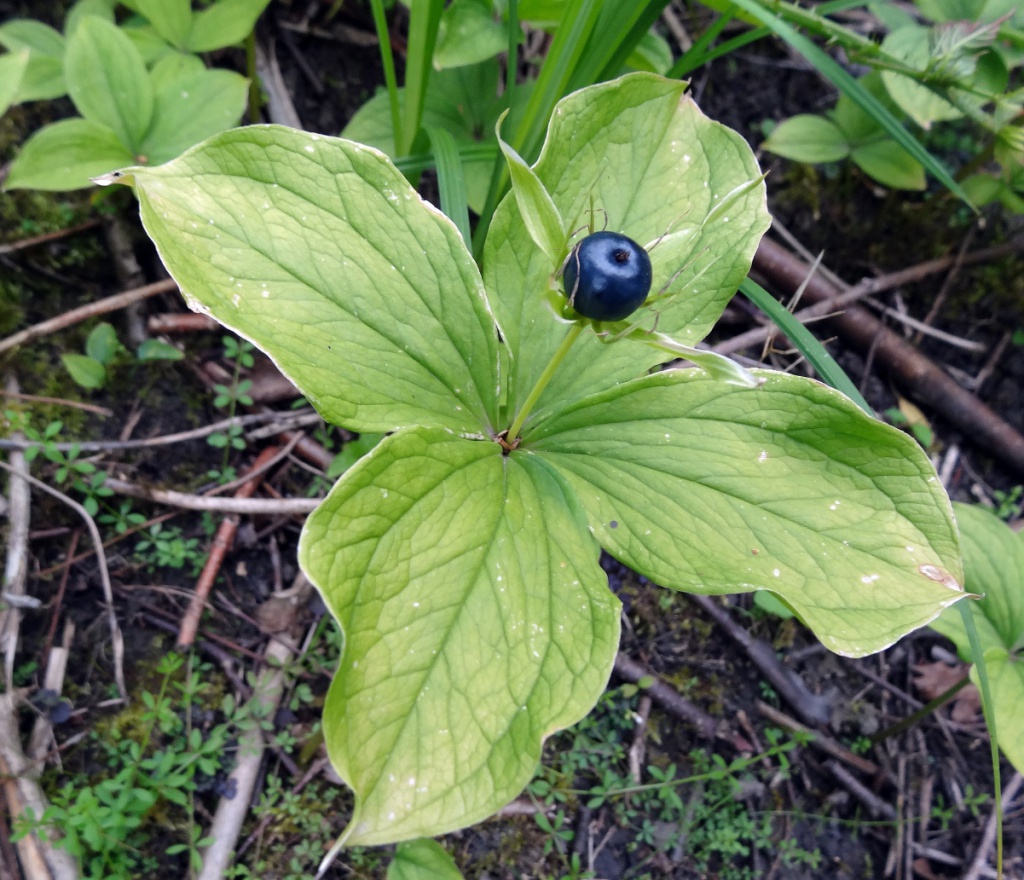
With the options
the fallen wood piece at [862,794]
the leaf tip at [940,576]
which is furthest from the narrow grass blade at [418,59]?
the fallen wood piece at [862,794]

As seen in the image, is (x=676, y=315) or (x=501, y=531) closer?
(x=501, y=531)

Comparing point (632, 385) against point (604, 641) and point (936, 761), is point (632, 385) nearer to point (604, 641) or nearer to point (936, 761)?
point (604, 641)

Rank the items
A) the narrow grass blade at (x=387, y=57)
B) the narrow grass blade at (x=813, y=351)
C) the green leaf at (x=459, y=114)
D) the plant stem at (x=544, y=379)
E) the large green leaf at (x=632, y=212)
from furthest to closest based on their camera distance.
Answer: the green leaf at (x=459, y=114) < the narrow grass blade at (x=387, y=57) < the narrow grass blade at (x=813, y=351) < the large green leaf at (x=632, y=212) < the plant stem at (x=544, y=379)

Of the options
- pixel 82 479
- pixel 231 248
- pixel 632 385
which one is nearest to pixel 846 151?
pixel 632 385

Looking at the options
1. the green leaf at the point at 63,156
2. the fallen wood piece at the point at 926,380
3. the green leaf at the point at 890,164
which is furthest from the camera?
the fallen wood piece at the point at 926,380

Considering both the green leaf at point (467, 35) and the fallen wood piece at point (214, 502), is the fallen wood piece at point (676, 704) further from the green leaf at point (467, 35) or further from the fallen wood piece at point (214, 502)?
the green leaf at point (467, 35)

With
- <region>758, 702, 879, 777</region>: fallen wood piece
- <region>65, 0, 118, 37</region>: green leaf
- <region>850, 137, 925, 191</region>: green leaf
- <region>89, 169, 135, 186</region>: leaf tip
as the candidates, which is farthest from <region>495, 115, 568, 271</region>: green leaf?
<region>850, 137, 925, 191</region>: green leaf

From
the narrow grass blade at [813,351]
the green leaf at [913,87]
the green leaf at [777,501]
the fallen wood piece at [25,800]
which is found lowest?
the fallen wood piece at [25,800]

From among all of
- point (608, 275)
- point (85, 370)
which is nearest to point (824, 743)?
point (608, 275)
